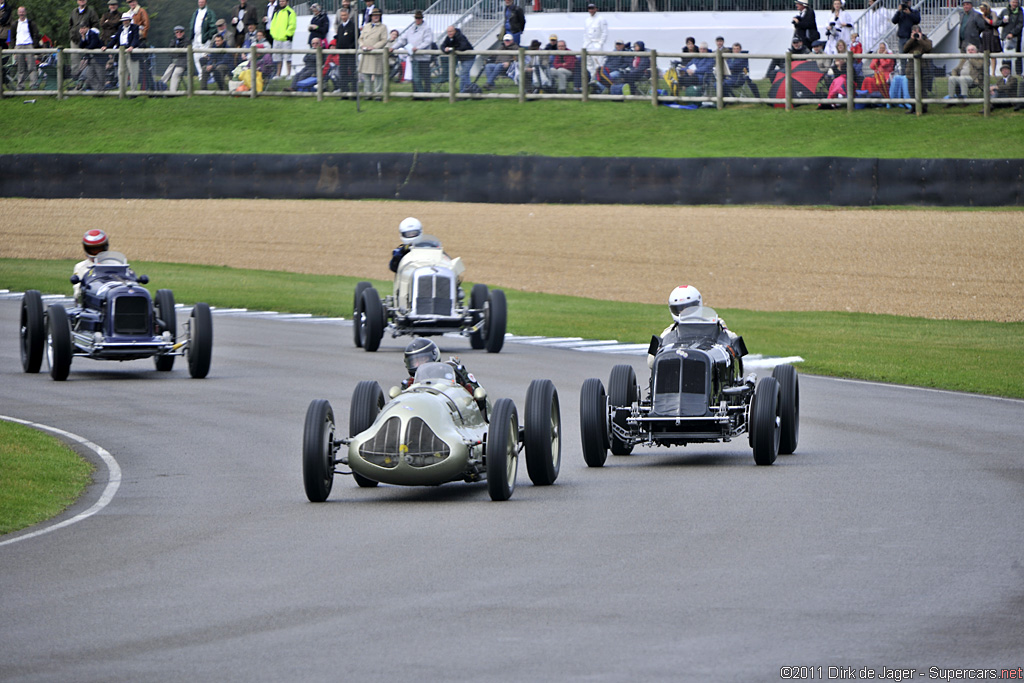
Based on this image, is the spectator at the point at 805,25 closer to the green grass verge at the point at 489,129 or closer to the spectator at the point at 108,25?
the green grass verge at the point at 489,129

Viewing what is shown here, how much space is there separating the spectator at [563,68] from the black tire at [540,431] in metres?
28.7

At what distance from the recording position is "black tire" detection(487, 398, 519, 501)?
34.3 feet

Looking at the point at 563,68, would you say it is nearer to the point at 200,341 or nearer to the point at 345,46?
the point at 345,46

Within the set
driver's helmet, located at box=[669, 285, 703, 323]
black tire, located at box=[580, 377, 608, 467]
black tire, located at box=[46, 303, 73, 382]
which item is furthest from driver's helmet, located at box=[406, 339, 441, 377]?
black tire, located at box=[46, 303, 73, 382]

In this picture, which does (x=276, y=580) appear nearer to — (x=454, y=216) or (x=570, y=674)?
(x=570, y=674)

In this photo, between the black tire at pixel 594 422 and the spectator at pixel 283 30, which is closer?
→ the black tire at pixel 594 422

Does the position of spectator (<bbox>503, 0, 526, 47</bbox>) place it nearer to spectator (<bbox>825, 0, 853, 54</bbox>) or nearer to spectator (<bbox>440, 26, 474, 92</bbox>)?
spectator (<bbox>440, 26, 474, 92</bbox>)

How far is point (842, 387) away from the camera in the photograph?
1838cm

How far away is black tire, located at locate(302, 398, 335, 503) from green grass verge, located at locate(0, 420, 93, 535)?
1803mm

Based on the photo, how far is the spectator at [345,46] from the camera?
41.0 metres

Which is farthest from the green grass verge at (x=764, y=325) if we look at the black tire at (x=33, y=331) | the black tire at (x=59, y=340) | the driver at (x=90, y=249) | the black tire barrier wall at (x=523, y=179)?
the black tire at (x=59, y=340)

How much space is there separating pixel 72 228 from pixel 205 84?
9646 millimetres

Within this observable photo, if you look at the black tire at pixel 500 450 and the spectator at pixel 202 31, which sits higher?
the spectator at pixel 202 31

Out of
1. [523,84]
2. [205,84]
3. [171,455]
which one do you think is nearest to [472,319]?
[171,455]
